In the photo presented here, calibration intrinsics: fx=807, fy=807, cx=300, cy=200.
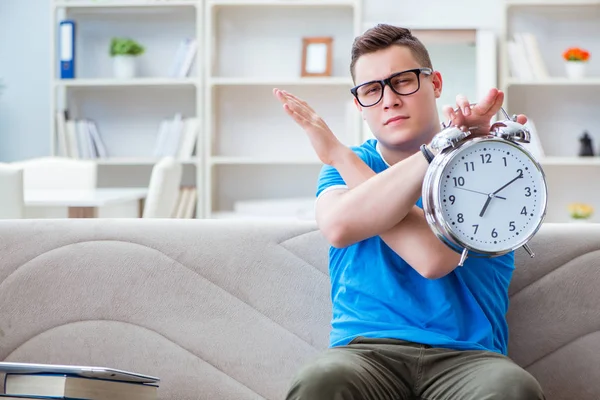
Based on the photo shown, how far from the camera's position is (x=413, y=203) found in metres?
1.30

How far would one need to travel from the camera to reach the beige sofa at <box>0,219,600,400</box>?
1567 mm

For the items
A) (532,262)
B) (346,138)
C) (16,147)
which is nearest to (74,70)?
(16,147)

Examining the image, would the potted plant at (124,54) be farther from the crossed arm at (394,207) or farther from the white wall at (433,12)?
the crossed arm at (394,207)

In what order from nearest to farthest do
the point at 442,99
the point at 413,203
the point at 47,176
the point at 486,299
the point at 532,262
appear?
the point at 413,203 < the point at 486,299 < the point at 532,262 < the point at 47,176 < the point at 442,99

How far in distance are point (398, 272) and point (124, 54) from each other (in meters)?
3.67

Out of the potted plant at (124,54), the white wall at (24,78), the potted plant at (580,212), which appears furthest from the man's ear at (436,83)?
the white wall at (24,78)

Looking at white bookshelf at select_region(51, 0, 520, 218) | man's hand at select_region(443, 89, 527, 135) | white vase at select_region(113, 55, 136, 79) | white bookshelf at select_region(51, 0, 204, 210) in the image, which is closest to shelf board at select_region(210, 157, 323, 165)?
white bookshelf at select_region(51, 0, 520, 218)

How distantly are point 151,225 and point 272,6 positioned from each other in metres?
3.39

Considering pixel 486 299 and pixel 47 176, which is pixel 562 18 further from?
pixel 486 299

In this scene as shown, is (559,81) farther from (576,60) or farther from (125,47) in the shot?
(125,47)

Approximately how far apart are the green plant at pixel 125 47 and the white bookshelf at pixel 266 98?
0.45m

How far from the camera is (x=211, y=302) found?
1.61m

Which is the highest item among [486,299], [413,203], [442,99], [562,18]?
[562,18]

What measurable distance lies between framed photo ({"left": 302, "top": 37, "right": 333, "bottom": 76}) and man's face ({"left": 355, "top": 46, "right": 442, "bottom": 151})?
10.8 feet
